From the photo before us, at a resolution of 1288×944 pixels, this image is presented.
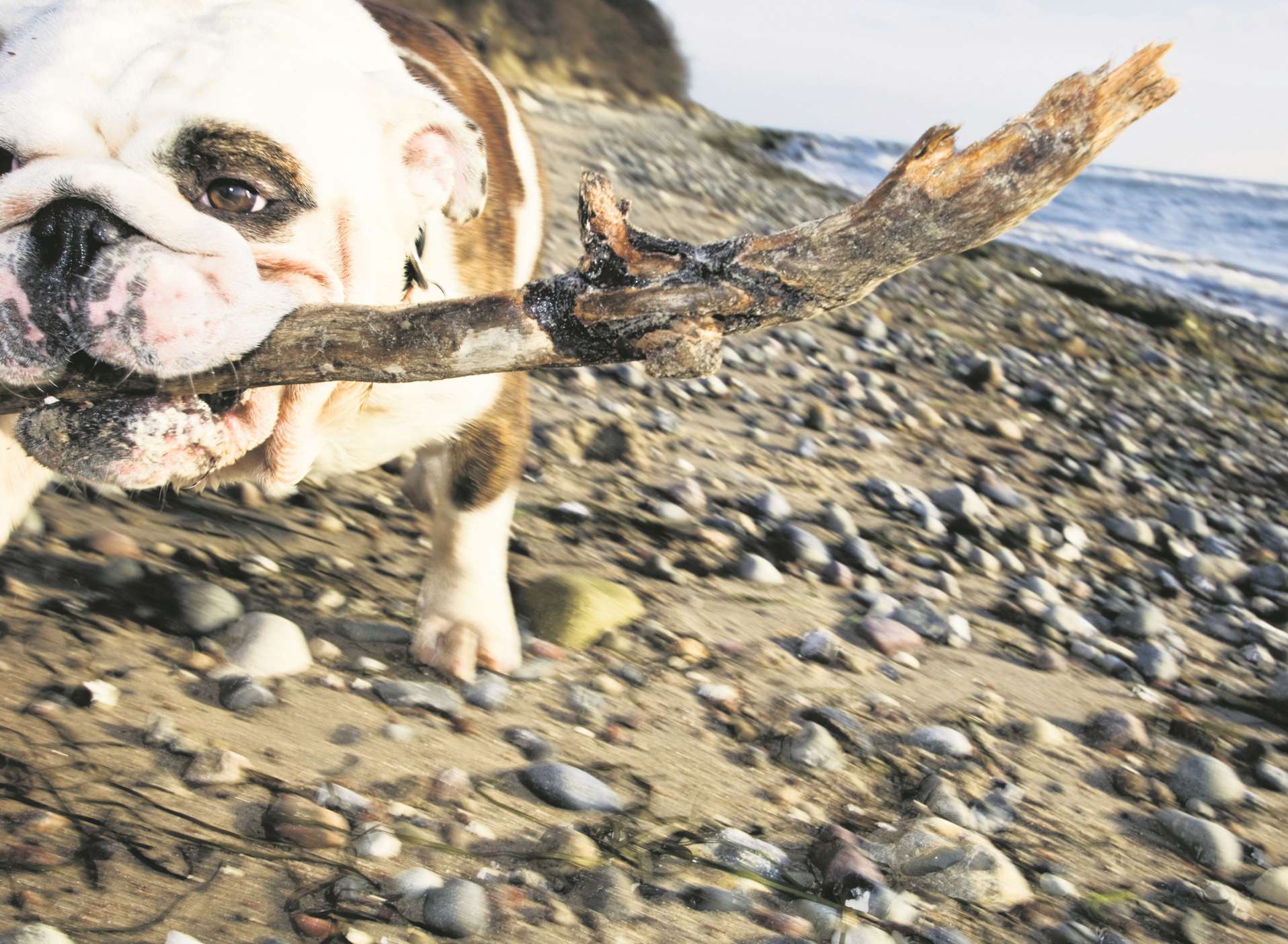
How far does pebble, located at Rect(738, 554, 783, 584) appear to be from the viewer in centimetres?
397

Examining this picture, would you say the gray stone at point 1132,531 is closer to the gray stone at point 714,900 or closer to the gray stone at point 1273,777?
the gray stone at point 1273,777

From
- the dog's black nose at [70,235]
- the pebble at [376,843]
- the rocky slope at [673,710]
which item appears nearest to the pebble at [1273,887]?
the rocky slope at [673,710]

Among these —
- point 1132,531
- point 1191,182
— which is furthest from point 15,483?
point 1191,182

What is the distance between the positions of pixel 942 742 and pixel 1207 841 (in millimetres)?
658

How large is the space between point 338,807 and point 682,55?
29591 millimetres

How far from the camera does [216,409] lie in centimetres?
239

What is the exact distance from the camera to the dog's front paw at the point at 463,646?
3053 millimetres

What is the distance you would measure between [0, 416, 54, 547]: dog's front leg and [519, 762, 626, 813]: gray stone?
131cm

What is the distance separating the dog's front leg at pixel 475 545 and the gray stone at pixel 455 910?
893 mm

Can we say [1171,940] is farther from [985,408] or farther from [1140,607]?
[985,408]

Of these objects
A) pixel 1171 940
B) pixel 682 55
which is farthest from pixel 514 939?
pixel 682 55

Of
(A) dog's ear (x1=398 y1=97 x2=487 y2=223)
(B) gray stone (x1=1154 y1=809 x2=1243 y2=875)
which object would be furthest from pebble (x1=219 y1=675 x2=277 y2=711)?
(B) gray stone (x1=1154 y1=809 x2=1243 y2=875)

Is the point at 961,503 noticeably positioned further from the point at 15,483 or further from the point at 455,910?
the point at 15,483

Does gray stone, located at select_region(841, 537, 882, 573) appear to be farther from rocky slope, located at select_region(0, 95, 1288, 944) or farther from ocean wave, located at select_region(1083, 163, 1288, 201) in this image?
ocean wave, located at select_region(1083, 163, 1288, 201)
